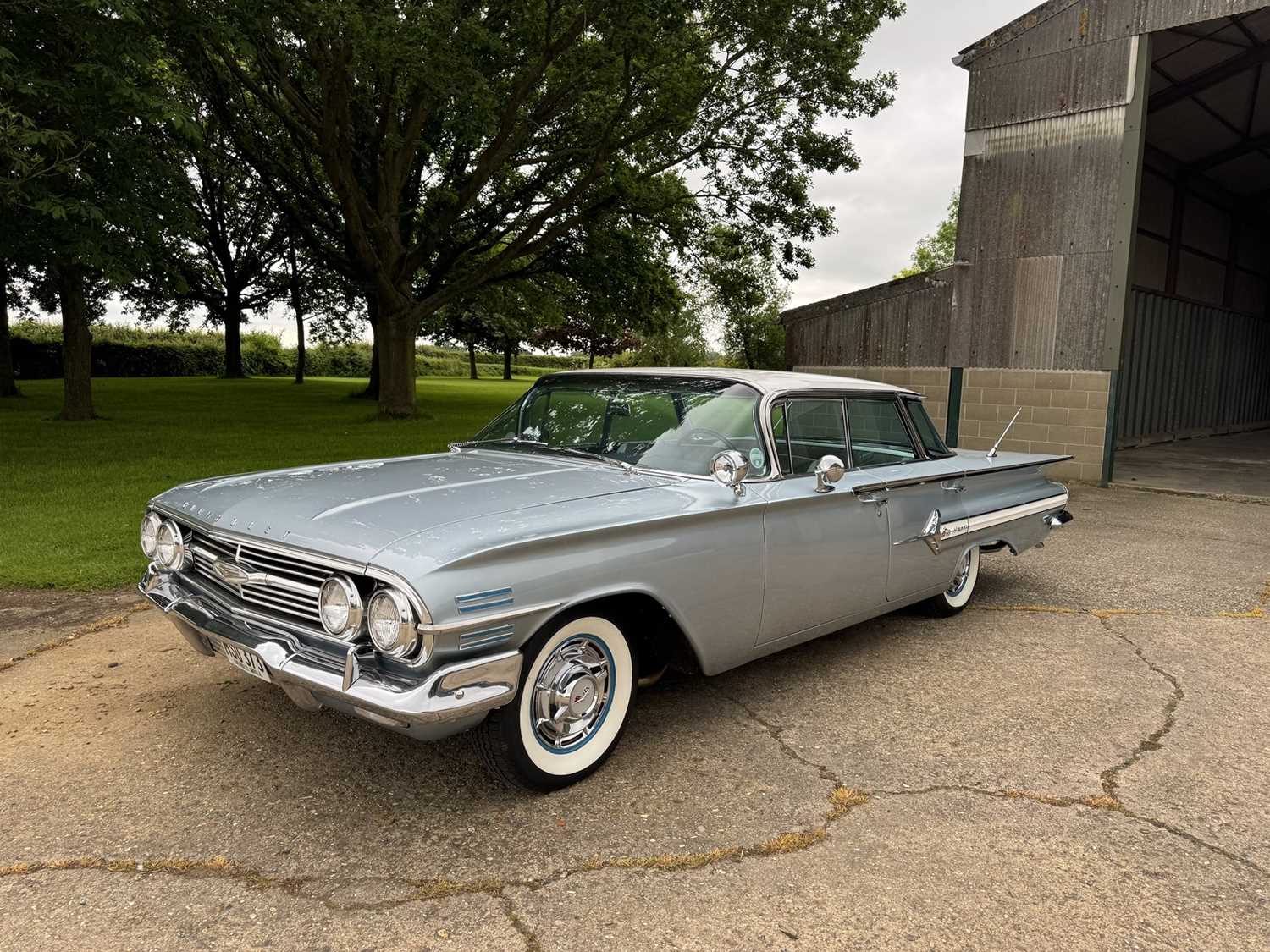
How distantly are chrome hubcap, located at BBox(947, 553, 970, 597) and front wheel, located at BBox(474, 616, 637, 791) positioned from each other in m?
2.66

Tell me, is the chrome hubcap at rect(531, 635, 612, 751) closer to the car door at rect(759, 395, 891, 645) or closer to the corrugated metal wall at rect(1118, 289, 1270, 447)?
the car door at rect(759, 395, 891, 645)

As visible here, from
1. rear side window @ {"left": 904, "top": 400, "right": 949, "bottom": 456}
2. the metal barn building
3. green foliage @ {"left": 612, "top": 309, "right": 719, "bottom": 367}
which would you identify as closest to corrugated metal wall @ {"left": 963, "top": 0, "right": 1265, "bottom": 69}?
the metal barn building

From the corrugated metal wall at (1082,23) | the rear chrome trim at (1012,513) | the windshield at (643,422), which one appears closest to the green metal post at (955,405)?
the corrugated metal wall at (1082,23)

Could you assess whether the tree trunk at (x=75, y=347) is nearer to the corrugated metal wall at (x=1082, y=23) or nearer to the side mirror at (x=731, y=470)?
the corrugated metal wall at (x=1082, y=23)

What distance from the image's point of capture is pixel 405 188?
20.7 m

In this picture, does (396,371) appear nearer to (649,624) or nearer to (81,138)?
(81,138)

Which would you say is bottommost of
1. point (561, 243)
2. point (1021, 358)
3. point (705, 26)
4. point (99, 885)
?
point (99, 885)

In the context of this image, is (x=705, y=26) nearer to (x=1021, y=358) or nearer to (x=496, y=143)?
(x=496, y=143)

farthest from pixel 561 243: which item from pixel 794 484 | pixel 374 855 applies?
pixel 374 855

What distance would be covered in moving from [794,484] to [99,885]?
2.81m

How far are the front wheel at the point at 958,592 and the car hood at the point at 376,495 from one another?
Answer: 2.39 metres

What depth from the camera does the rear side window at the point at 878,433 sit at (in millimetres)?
4477

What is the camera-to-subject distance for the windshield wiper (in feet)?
12.8

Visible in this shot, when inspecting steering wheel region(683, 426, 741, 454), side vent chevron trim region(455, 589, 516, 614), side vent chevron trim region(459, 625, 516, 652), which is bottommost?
side vent chevron trim region(459, 625, 516, 652)
